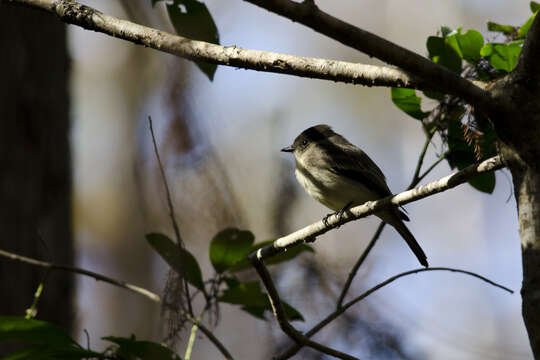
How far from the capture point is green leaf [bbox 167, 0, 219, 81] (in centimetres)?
268

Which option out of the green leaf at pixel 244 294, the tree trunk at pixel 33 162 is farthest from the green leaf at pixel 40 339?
the tree trunk at pixel 33 162

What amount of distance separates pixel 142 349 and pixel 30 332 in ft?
1.21

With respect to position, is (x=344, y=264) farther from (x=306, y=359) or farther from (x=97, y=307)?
(x=97, y=307)

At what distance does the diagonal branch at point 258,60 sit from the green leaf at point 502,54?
880 millimetres

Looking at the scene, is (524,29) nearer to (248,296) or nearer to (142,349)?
(248,296)

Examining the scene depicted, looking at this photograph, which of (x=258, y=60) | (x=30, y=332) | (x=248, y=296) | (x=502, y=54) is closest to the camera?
(x=258, y=60)

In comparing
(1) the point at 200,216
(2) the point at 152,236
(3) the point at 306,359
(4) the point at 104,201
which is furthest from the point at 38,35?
(4) the point at 104,201

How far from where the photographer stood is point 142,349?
2.03m

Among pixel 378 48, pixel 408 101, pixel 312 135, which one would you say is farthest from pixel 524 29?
pixel 312 135

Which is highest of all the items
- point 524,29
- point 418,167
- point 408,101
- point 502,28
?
point 502,28

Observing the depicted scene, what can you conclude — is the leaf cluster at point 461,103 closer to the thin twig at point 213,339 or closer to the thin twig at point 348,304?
the thin twig at point 348,304

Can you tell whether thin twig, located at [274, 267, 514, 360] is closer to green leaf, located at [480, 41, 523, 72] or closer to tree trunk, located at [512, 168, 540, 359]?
tree trunk, located at [512, 168, 540, 359]

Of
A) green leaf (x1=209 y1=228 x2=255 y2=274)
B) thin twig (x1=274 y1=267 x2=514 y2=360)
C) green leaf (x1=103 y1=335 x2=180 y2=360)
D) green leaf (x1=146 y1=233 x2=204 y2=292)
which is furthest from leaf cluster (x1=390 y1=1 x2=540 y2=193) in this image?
green leaf (x1=103 y1=335 x2=180 y2=360)

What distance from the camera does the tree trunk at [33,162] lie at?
158 inches
